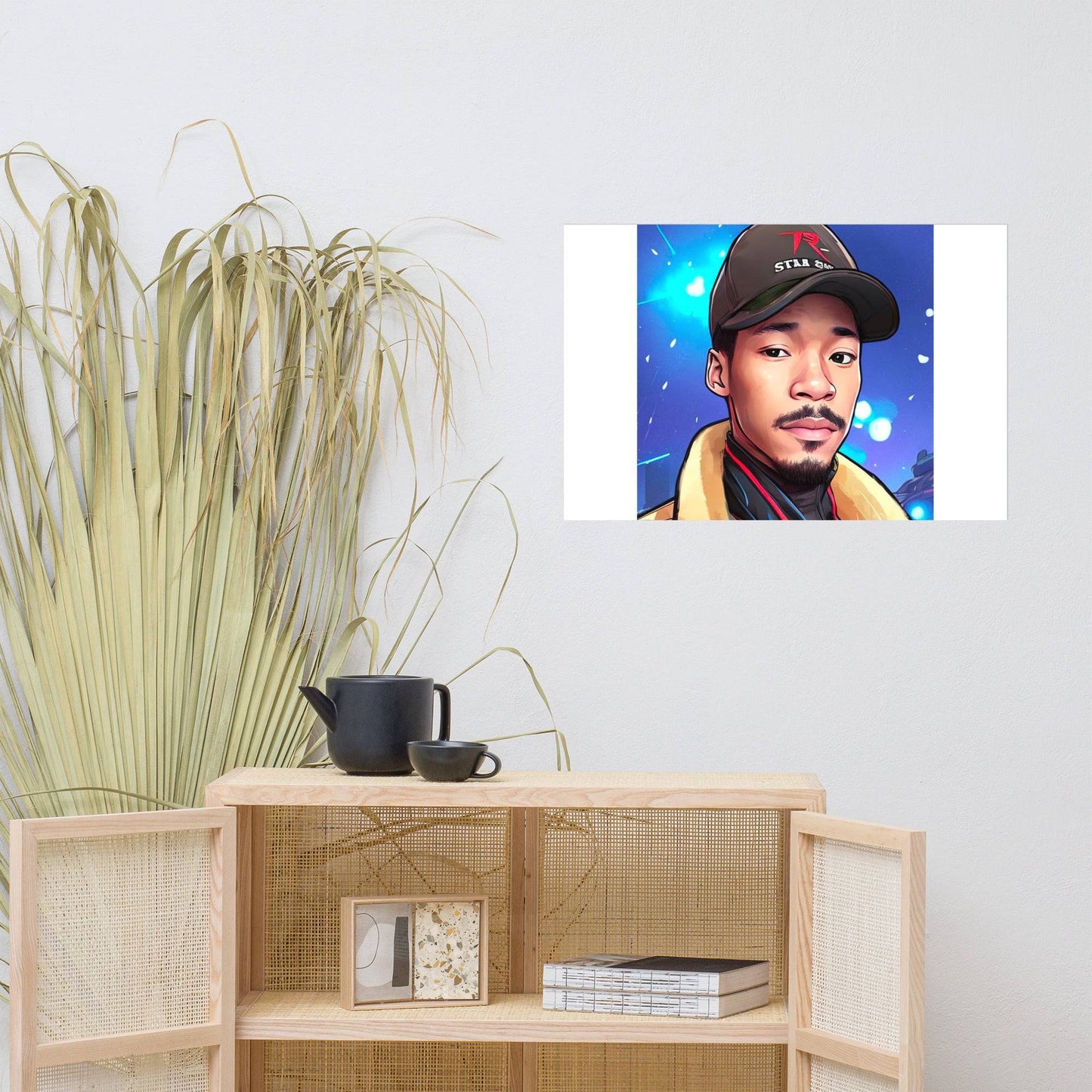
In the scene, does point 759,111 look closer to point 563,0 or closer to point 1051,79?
point 563,0

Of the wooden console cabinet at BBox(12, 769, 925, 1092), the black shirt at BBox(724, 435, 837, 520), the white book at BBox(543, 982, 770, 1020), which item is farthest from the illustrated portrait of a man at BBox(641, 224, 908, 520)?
the white book at BBox(543, 982, 770, 1020)

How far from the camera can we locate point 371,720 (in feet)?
5.21

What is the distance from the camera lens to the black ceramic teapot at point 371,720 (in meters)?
1.59

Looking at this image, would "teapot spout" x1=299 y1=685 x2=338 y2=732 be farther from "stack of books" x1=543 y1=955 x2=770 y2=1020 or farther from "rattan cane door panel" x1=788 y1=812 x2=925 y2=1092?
"rattan cane door panel" x1=788 y1=812 x2=925 y2=1092

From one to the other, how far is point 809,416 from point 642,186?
1.72ft

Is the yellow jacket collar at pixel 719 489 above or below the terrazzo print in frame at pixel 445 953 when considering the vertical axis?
above

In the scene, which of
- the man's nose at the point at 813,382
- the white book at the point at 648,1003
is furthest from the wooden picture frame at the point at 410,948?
the man's nose at the point at 813,382

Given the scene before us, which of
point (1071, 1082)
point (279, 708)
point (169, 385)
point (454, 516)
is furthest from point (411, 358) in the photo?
point (1071, 1082)

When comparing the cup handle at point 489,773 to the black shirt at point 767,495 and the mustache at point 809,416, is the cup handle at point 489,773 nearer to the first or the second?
the black shirt at point 767,495

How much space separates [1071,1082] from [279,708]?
5.07 ft

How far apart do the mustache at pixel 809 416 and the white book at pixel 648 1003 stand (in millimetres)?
993

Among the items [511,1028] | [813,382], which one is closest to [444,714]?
[511,1028]

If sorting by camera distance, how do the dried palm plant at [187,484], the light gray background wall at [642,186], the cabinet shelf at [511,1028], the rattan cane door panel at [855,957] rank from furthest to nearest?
the light gray background wall at [642,186] → the dried palm plant at [187,484] → the cabinet shelf at [511,1028] → the rattan cane door panel at [855,957]

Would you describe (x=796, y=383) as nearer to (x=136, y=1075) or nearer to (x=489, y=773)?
(x=489, y=773)
